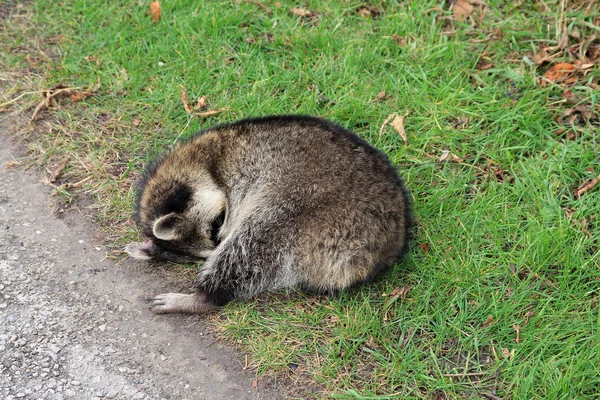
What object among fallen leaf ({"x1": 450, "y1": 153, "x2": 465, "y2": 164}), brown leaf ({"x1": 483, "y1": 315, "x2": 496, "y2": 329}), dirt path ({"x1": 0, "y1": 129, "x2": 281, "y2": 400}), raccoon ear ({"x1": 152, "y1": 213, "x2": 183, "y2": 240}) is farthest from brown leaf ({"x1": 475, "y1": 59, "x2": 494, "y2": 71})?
dirt path ({"x1": 0, "y1": 129, "x2": 281, "y2": 400})

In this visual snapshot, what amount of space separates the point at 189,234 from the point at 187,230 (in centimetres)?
3

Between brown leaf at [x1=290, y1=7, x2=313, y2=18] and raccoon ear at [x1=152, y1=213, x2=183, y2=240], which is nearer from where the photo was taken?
raccoon ear at [x1=152, y1=213, x2=183, y2=240]

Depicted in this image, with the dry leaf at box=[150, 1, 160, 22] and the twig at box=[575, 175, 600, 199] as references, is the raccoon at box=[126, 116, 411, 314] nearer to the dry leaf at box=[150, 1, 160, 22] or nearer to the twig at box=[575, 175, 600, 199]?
the twig at box=[575, 175, 600, 199]

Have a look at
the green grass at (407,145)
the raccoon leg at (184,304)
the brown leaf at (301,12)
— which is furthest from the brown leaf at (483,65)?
the raccoon leg at (184,304)

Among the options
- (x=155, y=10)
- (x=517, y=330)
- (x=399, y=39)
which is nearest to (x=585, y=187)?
(x=517, y=330)

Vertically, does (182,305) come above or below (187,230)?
below

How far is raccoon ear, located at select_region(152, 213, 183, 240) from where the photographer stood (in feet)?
11.9

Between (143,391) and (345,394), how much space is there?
1.03 m

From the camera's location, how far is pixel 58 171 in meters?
4.45

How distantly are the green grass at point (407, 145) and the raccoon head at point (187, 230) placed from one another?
13.8 inches

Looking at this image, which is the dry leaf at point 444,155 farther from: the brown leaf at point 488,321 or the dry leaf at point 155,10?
the dry leaf at point 155,10

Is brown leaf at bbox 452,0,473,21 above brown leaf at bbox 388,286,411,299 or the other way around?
above

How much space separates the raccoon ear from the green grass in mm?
529

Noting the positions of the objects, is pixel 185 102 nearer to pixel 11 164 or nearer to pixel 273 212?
pixel 11 164
